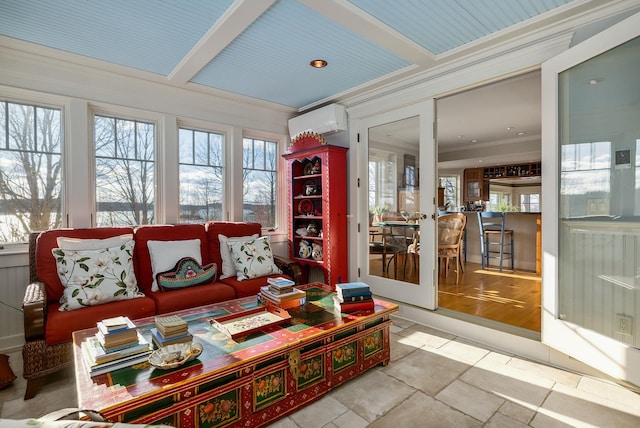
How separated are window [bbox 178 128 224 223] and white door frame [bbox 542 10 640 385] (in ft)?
10.8

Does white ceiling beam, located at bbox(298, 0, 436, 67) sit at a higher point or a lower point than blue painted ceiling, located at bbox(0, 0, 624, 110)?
lower

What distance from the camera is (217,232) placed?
3.36m

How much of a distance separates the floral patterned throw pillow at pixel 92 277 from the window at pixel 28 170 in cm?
69

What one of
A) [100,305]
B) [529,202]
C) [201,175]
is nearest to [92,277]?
[100,305]

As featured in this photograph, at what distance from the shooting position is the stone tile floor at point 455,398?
1.76 metres

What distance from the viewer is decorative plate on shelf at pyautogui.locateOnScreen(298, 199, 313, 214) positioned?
425cm

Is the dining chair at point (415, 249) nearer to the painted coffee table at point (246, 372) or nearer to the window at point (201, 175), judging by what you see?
the painted coffee table at point (246, 372)

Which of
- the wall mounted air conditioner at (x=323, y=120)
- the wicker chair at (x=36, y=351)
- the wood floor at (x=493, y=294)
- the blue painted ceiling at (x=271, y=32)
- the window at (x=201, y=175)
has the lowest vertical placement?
the wood floor at (x=493, y=294)

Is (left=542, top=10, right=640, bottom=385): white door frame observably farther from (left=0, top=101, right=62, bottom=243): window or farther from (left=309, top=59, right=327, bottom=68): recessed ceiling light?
(left=0, top=101, right=62, bottom=243): window

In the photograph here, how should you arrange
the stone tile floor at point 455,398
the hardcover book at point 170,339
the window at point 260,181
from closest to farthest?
the hardcover book at point 170,339, the stone tile floor at point 455,398, the window at point 260,181

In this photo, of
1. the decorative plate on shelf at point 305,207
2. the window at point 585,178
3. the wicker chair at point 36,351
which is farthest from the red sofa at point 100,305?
the window at point 585,178

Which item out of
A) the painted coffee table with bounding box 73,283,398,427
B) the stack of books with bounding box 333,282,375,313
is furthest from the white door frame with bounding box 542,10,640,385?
the stack of books with bounding box 333,282,375,313

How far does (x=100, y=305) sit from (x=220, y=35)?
2156 millimetres

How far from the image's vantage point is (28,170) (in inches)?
111
